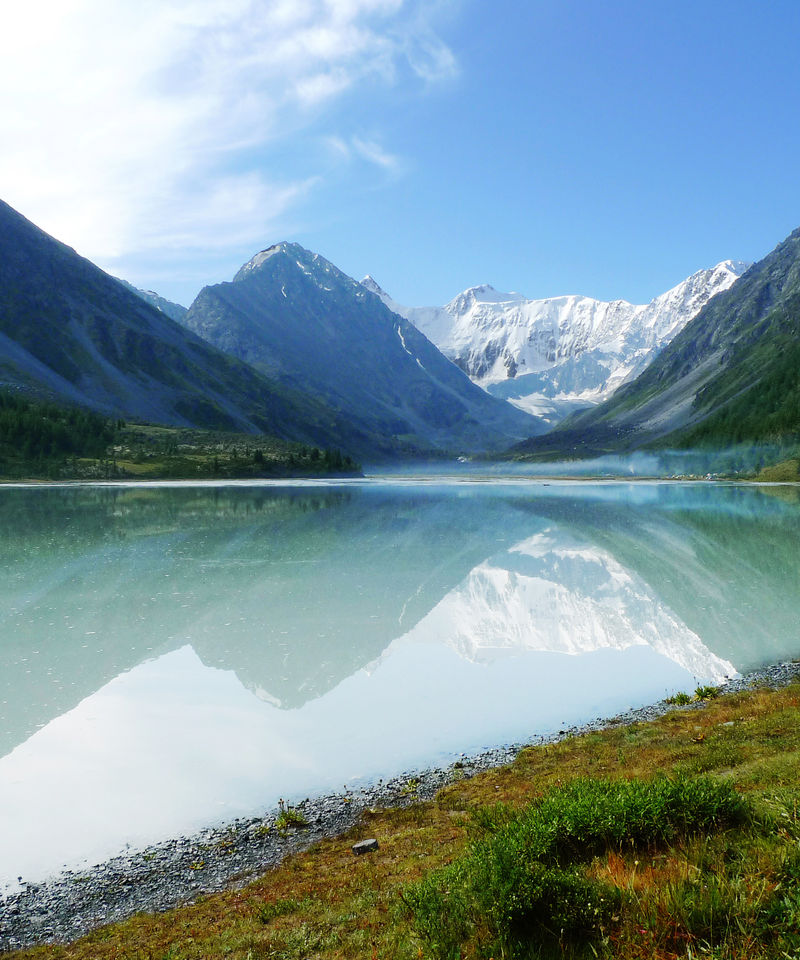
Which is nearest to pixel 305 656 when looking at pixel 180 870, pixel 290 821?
pixel 290 821

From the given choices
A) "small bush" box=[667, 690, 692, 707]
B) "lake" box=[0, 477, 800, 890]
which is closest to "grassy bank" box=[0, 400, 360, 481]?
"lake" box=[0, 477, 800, 890]

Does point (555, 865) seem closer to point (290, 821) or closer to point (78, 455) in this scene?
point (290, 821)

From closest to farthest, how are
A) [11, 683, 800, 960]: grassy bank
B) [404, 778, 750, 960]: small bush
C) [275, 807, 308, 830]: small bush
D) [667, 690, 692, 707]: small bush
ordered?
[11, 683, 800, 960]: grassy bank → [404, 778, 750, 960]: small bush → [275, 807, 308, 830]: small bush → [667, 690, 692, 707]: small bush

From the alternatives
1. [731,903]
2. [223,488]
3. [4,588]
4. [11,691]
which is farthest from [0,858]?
[223,488]

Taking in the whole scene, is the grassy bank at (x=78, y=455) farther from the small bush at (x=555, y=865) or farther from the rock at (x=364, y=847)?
the small bush at (x=555, y=865)

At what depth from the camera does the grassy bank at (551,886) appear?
6.26 metres

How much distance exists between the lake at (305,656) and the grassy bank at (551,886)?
13.2ft

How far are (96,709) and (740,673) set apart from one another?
2259cm

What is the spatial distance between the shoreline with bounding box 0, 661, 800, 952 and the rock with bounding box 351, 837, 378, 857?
50.6 inches

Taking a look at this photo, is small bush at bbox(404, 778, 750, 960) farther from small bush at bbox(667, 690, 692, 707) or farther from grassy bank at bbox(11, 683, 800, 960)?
small bush at bbox(667, 690, 692, 707)

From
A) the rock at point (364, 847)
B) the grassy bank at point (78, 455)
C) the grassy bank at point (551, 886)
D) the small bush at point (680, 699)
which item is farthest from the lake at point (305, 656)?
the grassy bank at point (78, 455)

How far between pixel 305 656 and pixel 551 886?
19.0 metres

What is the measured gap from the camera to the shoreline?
35.6ft

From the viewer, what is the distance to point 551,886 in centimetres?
689
